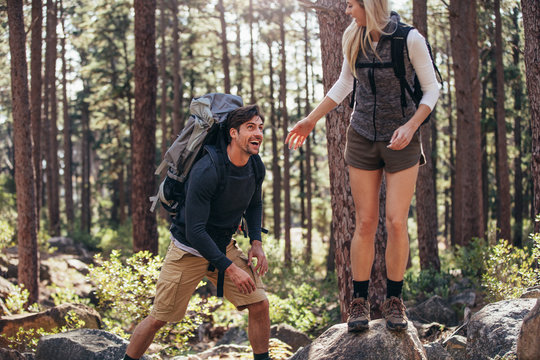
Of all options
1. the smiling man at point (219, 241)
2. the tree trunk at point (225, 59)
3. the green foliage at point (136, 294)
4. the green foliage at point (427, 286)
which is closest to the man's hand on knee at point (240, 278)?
the smiling man at point (219, 241)

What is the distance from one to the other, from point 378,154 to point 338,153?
9.03 ft

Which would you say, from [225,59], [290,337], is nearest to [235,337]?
[290,337]

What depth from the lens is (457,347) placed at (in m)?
5.50

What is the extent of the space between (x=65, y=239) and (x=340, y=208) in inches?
815

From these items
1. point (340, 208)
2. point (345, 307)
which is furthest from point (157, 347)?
point (340, 208)

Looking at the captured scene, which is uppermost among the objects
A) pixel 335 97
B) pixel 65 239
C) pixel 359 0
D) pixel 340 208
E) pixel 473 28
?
pixel 473 28

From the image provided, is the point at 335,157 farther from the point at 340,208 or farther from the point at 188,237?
the point at 188,237

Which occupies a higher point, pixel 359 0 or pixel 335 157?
pixel 359 0

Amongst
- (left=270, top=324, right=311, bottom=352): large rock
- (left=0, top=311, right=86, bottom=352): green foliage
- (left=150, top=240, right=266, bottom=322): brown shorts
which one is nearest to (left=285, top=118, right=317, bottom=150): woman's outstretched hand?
(left=150, top=240, right=266, bottom=322): brown shorts

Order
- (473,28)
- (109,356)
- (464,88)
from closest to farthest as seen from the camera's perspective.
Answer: (109,356)
(464,88)
(473,28)

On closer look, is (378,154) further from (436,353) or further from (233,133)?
(436,353)

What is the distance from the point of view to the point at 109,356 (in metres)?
5.87

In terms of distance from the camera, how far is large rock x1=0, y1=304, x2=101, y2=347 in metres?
8.65

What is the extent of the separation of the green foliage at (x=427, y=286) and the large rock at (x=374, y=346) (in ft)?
26.3
